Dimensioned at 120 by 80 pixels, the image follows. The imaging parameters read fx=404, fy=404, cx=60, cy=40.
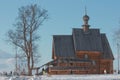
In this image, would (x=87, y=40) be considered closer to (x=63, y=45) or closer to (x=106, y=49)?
(x=106, y=49)

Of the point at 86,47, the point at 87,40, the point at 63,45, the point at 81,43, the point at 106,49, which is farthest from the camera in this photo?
the point at 106,49

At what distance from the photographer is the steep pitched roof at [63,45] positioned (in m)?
69.0

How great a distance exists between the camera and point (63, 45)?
70500mm

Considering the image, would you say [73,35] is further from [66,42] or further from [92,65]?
[92,65]

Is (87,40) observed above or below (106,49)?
above

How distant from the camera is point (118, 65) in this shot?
6506 centimetres

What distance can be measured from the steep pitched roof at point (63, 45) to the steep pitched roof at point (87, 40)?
1312mm

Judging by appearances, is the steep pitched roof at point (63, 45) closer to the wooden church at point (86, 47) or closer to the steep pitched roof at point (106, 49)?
the wooden church at point (86, 47)

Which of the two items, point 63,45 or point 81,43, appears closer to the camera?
point 81,43

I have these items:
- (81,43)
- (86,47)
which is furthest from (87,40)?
(86,47)

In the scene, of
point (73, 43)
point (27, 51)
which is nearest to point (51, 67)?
point (27, 51)

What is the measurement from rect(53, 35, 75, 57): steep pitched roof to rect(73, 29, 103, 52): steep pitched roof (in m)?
1.31

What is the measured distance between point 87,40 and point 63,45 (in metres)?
4.27

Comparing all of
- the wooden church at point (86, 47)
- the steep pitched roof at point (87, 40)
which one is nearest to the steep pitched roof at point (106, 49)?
the wooden church at point (86, 47)
